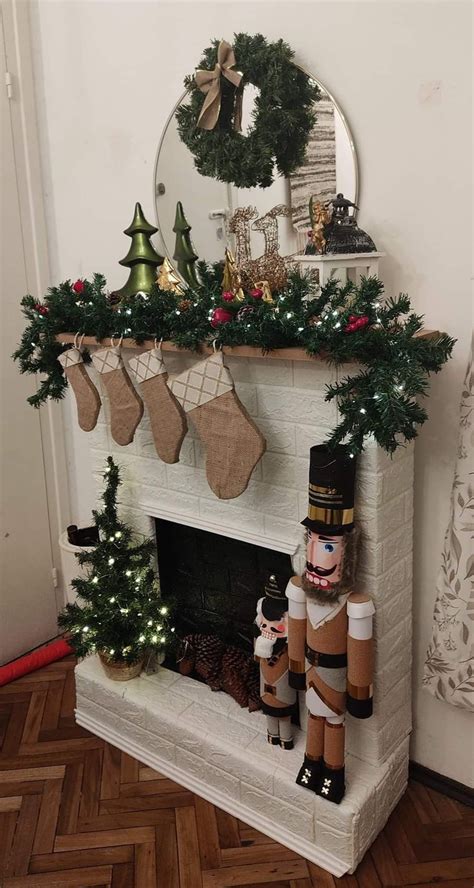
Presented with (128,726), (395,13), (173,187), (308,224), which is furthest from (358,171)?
(128,726)

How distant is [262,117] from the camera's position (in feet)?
6.07

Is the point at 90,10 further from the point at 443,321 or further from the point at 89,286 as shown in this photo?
the point at 443,321

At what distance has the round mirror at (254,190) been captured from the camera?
1.80 metres

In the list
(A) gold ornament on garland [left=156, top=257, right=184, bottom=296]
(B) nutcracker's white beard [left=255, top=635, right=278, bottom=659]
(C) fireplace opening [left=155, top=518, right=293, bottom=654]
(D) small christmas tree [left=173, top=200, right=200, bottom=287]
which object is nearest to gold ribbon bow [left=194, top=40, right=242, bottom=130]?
(D) small christmas tree [left=173, top=200, right=200, bottom=287]

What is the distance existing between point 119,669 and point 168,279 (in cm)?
119

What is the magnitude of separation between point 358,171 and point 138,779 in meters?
1.77

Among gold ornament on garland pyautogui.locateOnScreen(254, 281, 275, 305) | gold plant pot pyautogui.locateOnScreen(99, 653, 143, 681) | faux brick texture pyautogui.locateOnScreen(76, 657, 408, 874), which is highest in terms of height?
gold ornament on garland pyautogui.locateOnScreen(254, 281, 275, 305)

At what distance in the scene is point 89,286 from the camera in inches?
81.8

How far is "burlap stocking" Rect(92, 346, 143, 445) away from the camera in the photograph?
2029mm

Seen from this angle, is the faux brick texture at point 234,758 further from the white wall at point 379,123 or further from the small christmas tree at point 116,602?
the white wall at point 379,123

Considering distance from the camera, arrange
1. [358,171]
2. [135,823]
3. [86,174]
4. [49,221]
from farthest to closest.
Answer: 1. [49,221]
2. [86,174]
3. [135,823]
4. [358,171]

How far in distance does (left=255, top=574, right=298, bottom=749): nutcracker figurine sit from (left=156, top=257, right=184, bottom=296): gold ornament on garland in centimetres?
84

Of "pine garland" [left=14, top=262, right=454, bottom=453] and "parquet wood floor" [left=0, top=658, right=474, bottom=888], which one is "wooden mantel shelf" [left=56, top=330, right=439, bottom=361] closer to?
"pine garland" [left=14, top=262, right=454, bottom=453]

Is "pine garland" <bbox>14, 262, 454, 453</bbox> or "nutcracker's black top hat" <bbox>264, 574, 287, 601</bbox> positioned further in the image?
"nutcracker's black top hat" <bbox>264, 574, 287, 601</bbox>
